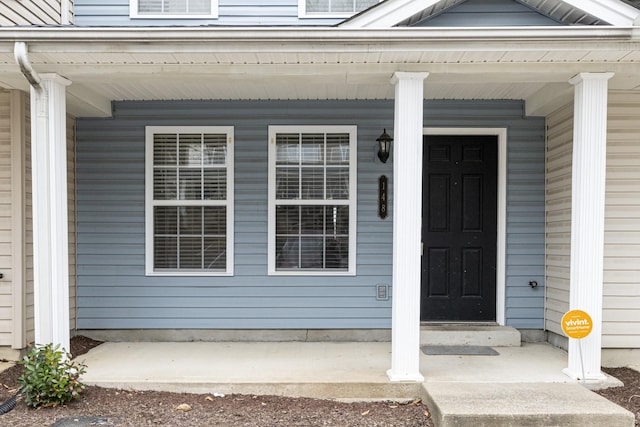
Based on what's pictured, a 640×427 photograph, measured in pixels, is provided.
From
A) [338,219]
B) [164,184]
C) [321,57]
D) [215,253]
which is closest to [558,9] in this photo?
[321,57]

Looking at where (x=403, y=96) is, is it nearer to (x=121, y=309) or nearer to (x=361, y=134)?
(x=361, y=134)

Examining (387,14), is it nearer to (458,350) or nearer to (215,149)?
(215,149)

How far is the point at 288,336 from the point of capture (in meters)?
4.79

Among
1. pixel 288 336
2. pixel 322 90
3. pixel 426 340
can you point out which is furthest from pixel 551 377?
pixel 322 90

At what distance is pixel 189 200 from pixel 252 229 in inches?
28.8

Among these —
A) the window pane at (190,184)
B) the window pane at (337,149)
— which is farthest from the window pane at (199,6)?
the window pane at (337,149)

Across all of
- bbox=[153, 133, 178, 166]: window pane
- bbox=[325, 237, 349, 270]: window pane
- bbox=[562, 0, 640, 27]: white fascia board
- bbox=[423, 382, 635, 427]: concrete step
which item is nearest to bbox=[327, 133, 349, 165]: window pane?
bbox=[325, 237, 349, 270]: window pane

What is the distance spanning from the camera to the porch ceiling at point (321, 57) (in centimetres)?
328

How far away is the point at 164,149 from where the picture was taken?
191 inches

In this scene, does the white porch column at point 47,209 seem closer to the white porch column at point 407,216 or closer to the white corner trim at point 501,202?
the white porch column at point 407,216

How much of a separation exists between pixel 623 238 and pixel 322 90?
311 centimetres

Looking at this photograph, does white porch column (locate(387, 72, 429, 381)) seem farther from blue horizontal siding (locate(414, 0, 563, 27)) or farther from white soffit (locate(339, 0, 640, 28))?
blue horizontal siding (locate(414, 0, 563, 27))

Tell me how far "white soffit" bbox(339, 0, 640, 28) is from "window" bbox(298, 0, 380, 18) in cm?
157

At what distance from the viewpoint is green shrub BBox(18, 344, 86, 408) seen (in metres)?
3.24
